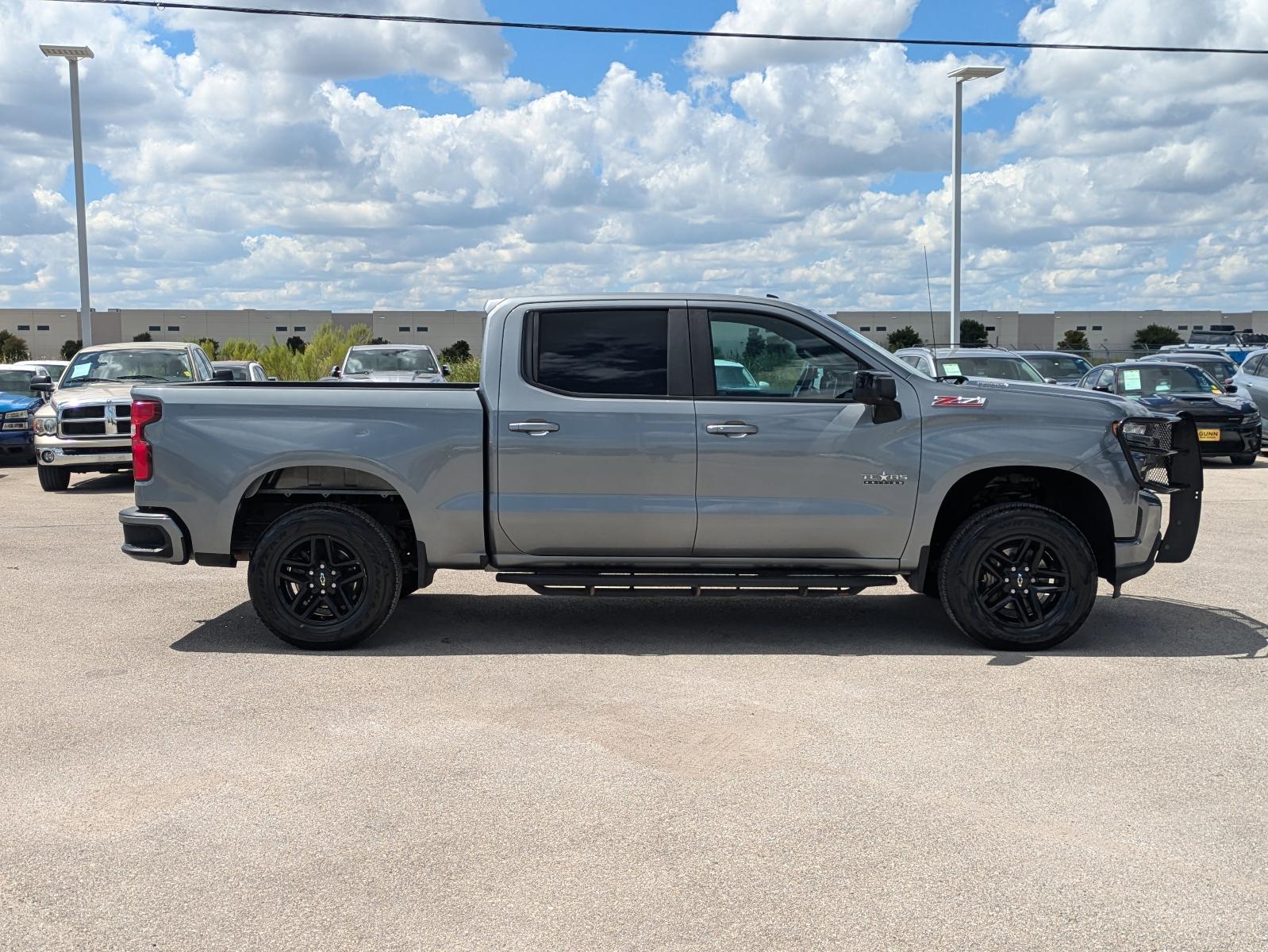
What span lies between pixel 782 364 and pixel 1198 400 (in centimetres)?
1439

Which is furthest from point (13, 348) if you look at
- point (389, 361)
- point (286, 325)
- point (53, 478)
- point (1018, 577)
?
point (1018, 577)

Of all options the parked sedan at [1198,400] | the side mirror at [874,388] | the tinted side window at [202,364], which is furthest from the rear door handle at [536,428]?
the parked sedan at [1198,400]

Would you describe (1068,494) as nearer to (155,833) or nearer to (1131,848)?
(1131,848)

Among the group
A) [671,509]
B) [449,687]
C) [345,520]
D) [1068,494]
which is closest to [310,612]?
[345,520]

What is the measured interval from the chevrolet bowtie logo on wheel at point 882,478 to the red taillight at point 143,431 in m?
4.14

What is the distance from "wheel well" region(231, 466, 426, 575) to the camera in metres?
7.79

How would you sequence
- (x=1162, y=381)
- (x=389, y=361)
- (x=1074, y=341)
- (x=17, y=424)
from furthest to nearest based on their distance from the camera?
(x=1074, y=341)
(x=389, y=361)
(x=1162, y=381)
(x=17, y=424)

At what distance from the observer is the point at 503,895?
4207 mm

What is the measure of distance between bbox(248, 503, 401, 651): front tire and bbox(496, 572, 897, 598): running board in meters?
0.73

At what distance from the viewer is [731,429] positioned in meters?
7.52

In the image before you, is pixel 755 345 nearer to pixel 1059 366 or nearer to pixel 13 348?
pixel 1059 366

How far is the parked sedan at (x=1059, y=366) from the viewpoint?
23141 millimetres

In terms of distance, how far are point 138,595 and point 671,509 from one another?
436 cm

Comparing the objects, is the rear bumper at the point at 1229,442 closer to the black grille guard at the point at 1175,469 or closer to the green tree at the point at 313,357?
the black grille guard at the point at 1175,469
